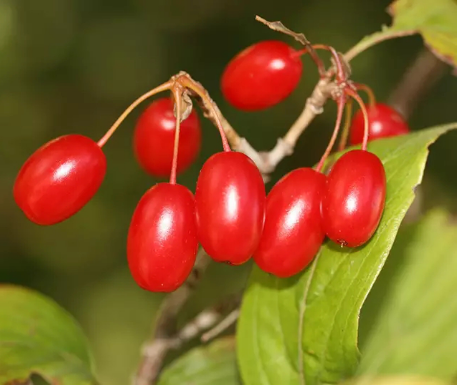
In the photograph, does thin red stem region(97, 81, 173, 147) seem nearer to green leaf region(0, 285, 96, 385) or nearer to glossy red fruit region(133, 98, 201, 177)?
glossy red fruit region(133, 98, 201, 177)

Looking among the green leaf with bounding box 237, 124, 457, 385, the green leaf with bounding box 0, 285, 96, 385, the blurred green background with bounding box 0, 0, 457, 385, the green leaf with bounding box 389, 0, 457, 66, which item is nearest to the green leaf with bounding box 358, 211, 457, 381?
the green leaf with bounding box 237, 124, 457, 385

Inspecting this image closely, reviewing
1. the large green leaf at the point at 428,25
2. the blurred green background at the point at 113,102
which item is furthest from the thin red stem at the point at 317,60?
the blurred green background at the point at 113,102

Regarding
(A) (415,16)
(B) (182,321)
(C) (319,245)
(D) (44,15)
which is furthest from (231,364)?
(D) (44,15)

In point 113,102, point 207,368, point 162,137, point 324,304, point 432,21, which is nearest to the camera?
point 324,304

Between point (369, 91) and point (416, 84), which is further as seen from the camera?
point (416, 84)

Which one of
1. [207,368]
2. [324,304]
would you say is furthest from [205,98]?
[207,368]

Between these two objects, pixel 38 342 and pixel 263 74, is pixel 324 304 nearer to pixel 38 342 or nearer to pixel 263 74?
pixel 263 74
